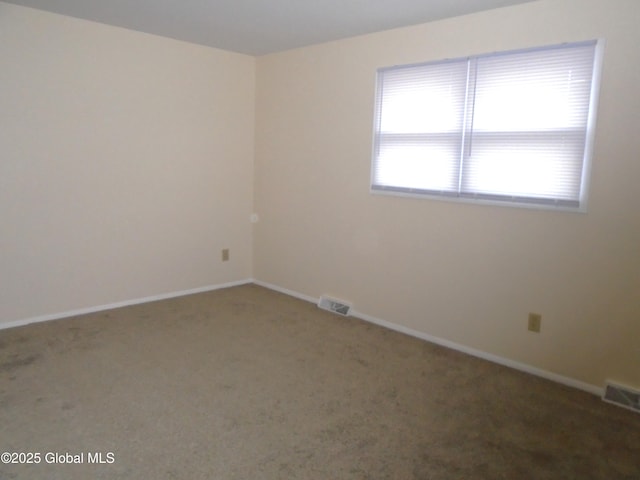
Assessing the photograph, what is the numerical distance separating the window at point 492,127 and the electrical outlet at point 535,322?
71 centimetres

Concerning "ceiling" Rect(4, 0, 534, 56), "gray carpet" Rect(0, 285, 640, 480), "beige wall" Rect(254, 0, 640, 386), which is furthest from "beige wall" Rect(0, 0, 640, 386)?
"gray carpet" Rect(0, 285, 640, 480)

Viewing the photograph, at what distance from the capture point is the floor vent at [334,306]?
155 inches

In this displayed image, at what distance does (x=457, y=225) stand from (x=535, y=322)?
0.81 metres

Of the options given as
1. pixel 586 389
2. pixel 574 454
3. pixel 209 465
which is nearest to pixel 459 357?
pixel 586 389

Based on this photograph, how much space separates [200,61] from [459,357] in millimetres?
3407

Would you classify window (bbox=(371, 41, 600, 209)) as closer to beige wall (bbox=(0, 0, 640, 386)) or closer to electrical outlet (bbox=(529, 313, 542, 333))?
beige wall (bbox=(0, 0, 640, 386))

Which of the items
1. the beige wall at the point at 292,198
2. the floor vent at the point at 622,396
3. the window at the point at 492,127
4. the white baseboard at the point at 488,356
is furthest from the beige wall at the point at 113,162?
the floor vent at the point at 622,396

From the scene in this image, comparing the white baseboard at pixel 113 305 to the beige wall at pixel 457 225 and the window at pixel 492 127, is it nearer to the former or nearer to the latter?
the beige wall at pixel 457 225

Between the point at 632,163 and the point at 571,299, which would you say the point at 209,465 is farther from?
the point at 632,163

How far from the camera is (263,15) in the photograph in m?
3.16

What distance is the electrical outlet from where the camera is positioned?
2.86 meters

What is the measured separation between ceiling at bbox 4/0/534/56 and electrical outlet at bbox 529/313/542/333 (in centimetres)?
196

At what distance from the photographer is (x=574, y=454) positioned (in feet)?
6.85

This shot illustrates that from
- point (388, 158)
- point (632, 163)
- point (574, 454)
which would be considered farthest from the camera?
point (388, 158)
